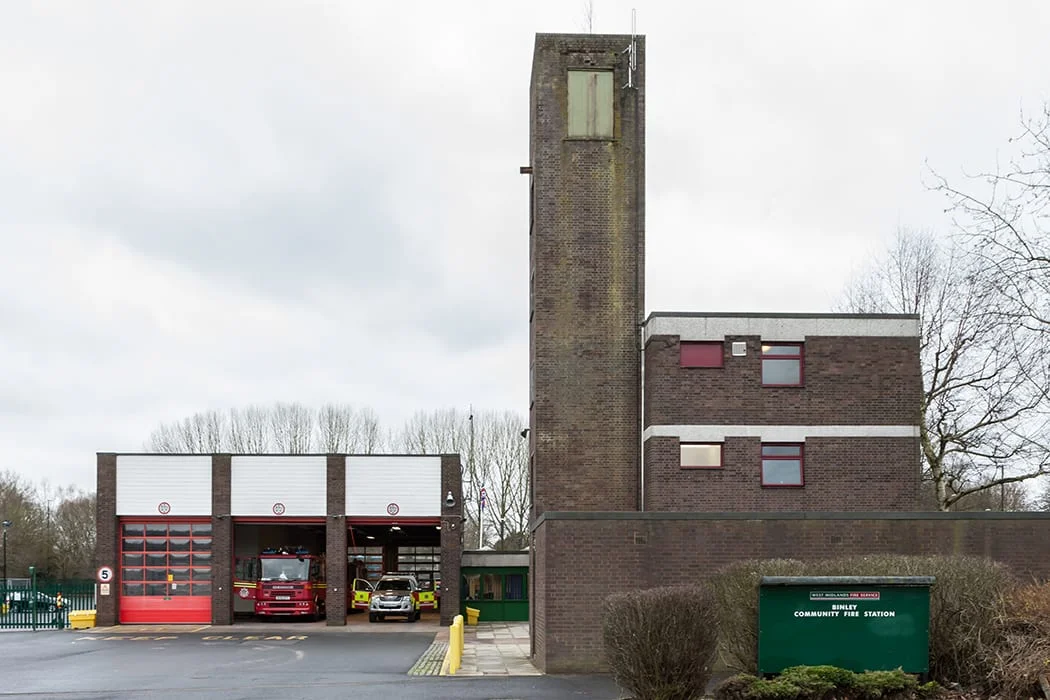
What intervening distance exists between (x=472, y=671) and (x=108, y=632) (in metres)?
20.2

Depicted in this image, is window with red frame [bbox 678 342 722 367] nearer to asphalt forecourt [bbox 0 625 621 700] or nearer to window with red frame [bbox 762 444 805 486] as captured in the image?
window with red frame [bbox 762 444 805 486]

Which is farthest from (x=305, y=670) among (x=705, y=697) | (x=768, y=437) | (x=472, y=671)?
(x=768, y=437)

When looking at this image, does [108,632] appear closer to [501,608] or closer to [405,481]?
[405,481]

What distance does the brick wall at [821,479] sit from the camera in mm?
31547

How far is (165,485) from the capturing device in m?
43.2

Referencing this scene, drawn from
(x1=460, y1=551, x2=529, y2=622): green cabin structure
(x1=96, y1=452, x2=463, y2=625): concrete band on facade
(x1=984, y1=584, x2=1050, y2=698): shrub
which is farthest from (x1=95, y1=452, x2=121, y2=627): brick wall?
(x1=984, y1=584, x2=1050, y2=698): shrub

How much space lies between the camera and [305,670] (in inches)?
968

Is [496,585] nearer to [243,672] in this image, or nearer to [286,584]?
[286,584]

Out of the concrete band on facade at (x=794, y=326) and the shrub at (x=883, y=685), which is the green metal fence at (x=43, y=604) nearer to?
the concrete band on facade at (x=794, y=326)

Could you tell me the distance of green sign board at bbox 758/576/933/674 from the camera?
16469 mm

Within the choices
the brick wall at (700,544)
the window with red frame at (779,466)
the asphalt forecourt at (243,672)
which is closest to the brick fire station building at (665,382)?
the window with red frame at (779,466)

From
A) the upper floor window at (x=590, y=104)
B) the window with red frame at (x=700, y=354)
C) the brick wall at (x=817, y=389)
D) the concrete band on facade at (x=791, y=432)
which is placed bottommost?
the concrete band on facade at (x=791, y=432)

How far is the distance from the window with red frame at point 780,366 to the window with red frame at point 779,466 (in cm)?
175

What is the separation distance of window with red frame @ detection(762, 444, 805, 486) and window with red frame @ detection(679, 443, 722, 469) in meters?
1.26
